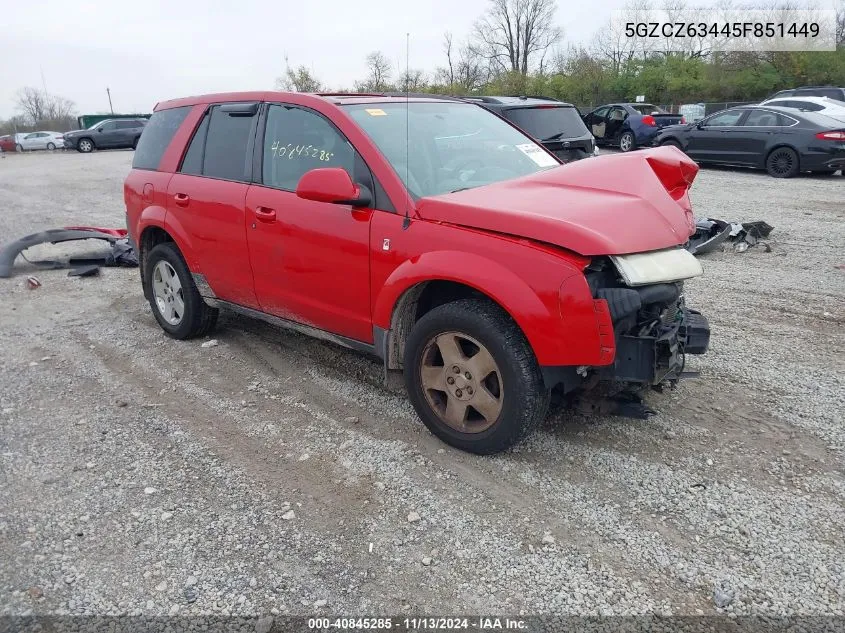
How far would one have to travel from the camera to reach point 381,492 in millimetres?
3246

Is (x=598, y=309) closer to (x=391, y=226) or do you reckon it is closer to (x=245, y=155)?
(x=391, y=226)

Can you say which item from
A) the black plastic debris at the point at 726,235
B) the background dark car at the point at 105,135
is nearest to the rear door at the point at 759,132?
the black plastic debris at the point at 726,235

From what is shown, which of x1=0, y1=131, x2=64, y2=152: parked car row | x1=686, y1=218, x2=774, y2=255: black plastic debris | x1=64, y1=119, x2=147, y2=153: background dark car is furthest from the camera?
x1=0, y1=131, x2=64, y2=152: parked car row

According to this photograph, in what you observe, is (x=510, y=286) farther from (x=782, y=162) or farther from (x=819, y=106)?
(x=819, y=106)

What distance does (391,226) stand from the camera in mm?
3572

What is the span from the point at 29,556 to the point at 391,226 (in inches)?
89.0

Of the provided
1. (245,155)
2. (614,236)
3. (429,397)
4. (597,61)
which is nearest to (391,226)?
(429,397)

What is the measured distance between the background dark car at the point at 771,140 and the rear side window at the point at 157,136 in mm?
12988

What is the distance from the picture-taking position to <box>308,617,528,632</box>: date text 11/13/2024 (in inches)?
95.7

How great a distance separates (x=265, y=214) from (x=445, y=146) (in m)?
1.21

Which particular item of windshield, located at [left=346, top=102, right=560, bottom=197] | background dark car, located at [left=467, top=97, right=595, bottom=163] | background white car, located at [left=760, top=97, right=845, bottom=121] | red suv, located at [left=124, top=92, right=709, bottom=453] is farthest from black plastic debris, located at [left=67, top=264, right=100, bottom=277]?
background white car, located at [left=760, top=97, right=845, bottom=121]

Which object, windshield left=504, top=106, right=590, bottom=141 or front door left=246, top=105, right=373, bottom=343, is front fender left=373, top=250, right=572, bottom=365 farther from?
windshield left=504, top=106, right=590, bottom=141

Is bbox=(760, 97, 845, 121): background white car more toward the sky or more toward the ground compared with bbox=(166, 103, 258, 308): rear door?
more toward the sky

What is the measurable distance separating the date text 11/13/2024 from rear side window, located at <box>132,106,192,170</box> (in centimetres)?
405
